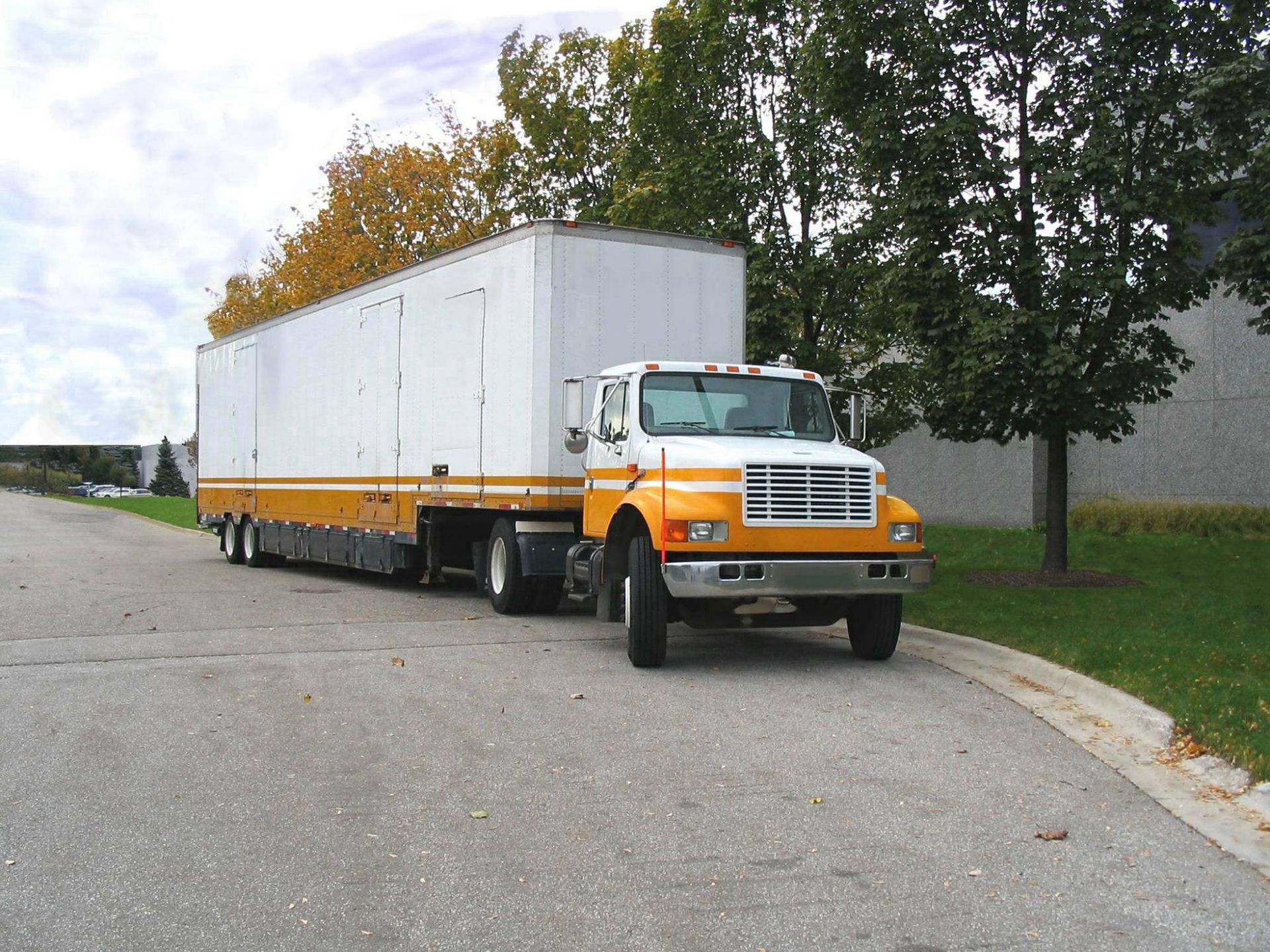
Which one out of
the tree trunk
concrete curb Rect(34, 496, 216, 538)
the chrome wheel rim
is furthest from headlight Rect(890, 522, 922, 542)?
concrete curb Rect(34, 496, 216, 538)

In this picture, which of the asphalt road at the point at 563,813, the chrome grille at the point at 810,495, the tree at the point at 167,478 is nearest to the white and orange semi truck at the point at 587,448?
the chrome grille at the point at 810,495

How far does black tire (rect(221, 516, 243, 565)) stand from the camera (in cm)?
2175

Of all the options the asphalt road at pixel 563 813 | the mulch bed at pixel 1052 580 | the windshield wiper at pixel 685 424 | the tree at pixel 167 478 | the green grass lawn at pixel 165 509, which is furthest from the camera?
the tree at pixel 167 478

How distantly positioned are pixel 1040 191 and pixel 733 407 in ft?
17.9

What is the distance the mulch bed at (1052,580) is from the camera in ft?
48.4

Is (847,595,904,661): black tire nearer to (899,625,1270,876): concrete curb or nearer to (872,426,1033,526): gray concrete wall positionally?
(899,625,1270,876): concrete curb

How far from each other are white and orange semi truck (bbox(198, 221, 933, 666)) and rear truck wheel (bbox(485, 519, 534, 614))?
0.10ft

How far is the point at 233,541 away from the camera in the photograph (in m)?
22.0

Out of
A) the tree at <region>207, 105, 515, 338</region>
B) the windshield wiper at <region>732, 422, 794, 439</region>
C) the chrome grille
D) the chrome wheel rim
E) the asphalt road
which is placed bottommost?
the asphalt road

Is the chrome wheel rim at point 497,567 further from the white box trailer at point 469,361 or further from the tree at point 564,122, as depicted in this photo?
the tree at point 564,122

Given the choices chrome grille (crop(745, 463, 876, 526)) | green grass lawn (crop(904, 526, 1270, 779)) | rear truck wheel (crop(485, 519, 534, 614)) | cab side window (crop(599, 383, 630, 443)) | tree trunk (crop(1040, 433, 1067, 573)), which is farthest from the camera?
tree trunk (crop(1040, 433, 1067, 573))

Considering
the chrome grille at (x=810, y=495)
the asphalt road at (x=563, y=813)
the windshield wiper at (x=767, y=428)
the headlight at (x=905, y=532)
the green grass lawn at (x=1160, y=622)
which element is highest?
the windshield wiper at (x=767, y=428)

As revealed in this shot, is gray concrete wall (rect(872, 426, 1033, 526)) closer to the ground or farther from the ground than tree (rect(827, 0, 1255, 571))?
closer to the ground

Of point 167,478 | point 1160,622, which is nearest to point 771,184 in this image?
point 1160,622
